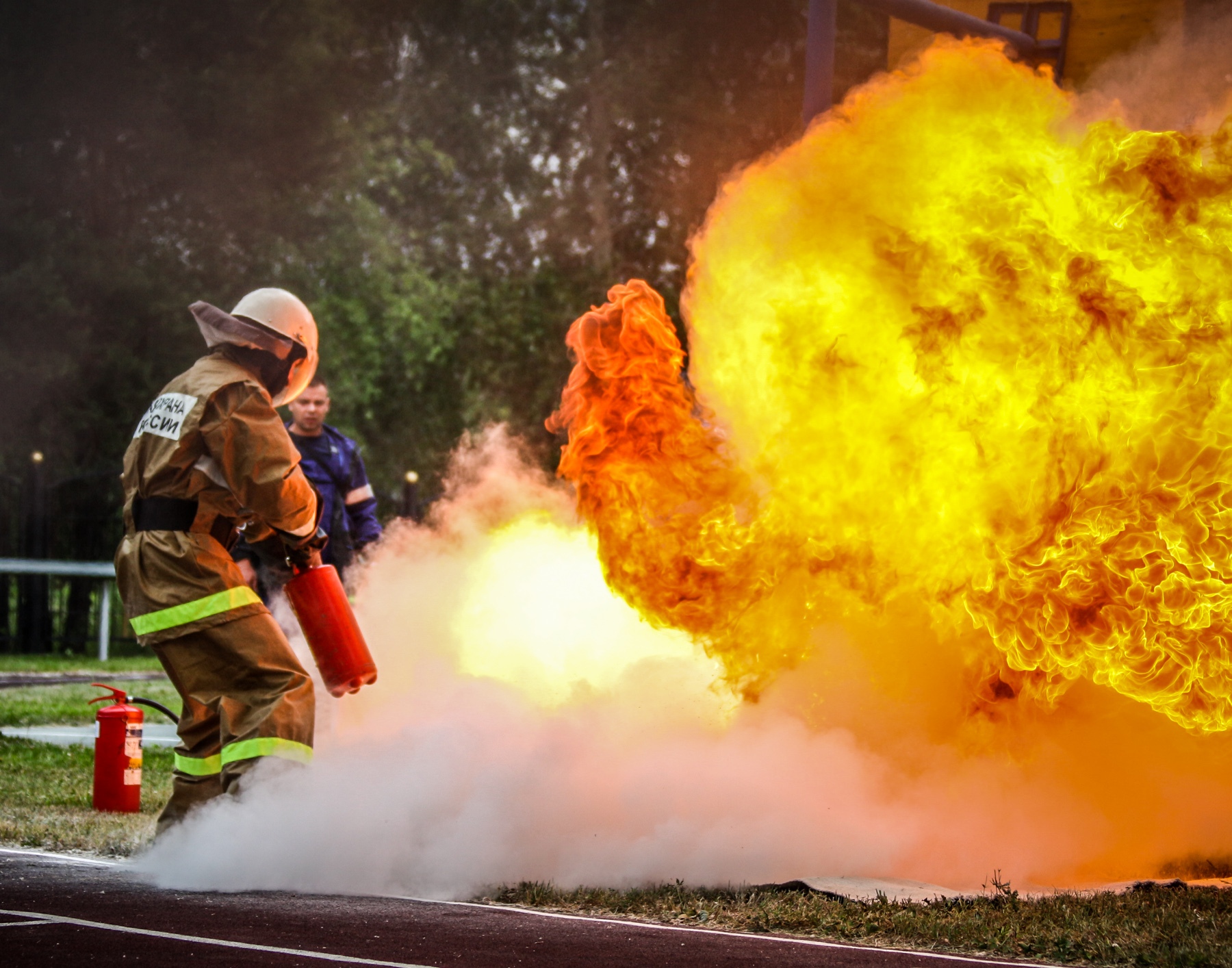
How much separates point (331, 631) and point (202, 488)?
79 centimetres

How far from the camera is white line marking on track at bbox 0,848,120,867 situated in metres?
6.11

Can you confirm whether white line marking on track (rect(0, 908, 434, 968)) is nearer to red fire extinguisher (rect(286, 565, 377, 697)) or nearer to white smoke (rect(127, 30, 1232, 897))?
white smoke (rect(127, 30, 1232, 897))

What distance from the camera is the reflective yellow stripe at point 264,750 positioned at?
5.84m

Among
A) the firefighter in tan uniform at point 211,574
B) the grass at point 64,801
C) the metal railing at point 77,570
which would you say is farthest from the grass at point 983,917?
the metal railing at point 77,570

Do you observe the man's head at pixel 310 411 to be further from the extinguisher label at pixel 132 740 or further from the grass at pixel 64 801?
the extinguisher label at pixel 132 740

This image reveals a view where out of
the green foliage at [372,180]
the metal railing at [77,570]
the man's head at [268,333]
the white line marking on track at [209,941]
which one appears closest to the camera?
the white line marking on track at [209,941]

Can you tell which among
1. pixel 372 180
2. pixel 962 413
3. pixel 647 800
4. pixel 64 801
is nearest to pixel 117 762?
pixel 64 801

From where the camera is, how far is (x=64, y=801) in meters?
7.83

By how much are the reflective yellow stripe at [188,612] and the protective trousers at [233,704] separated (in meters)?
0.06

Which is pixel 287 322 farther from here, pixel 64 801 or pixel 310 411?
pixel 64 801

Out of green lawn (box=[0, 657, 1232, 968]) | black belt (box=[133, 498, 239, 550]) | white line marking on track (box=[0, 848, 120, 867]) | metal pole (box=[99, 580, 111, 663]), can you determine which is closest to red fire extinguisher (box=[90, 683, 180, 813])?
green lawn (box=[0, 657, 1232, 968])

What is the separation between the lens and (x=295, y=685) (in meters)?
5.98

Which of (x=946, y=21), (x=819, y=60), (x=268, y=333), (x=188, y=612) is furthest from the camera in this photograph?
(x=946, y=21)

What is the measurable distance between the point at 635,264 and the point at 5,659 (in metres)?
11.1
